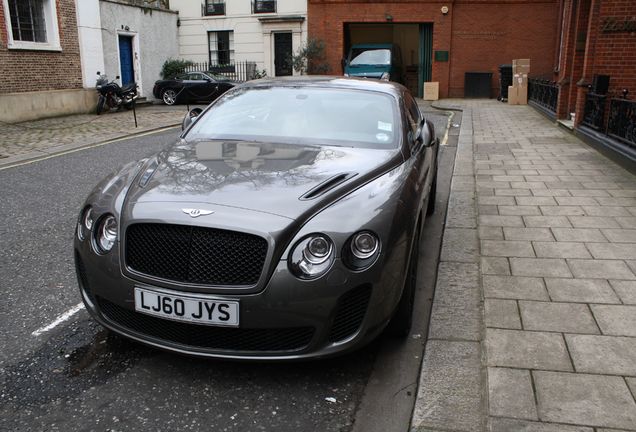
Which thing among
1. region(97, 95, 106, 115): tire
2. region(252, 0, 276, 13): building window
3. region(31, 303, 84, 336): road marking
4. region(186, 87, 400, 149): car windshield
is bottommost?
region(31, 303, 84, 336): road marking

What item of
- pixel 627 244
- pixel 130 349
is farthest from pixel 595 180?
pixel 130 349

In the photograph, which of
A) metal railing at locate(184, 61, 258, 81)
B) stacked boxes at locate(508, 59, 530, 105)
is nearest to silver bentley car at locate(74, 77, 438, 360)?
stacked boxes at locate(508, 59, 530, 105)

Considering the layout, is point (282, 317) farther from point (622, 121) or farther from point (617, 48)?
point (617, 48)

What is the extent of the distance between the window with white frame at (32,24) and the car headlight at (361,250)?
16895mm

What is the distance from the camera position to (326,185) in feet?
10.4

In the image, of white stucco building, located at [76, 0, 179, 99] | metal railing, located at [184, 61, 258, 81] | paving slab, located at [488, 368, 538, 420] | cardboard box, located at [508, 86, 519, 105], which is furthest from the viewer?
metal railing, located at [184, 61, 258, 81]

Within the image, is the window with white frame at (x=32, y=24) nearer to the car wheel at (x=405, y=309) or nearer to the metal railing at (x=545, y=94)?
the metal railing at (x=545, y=94)

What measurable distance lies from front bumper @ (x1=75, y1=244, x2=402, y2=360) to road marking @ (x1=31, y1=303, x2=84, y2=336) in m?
0.77

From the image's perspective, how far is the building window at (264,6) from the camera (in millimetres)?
26672

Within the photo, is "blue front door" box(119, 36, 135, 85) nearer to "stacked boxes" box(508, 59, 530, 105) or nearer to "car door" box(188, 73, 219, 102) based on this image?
"car door" box(188, 73, 219, 102)

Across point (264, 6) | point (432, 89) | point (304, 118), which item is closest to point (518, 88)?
point (432, 89)

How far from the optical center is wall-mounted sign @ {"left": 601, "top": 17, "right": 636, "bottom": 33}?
32.9 ft

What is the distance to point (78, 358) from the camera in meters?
3.28

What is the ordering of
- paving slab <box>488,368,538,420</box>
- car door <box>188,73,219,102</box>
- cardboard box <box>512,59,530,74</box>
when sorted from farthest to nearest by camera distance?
1. car door <box>188,73,219,102</box>
2. cardboard box <box>512,59,530,74</box>
3. paving slab <box>488,368,538,420</box>
